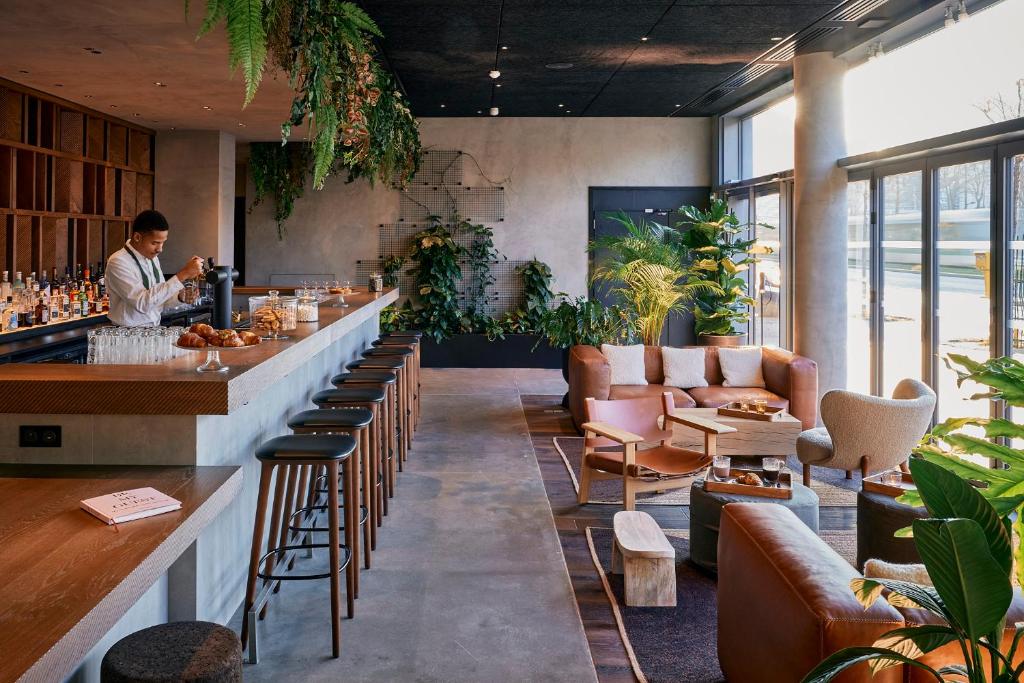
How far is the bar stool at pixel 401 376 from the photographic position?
6156 mm

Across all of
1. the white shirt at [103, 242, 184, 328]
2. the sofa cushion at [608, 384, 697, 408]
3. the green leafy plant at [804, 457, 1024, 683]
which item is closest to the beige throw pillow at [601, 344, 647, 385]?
the sofa cushion at [608, 384, 697, 408]

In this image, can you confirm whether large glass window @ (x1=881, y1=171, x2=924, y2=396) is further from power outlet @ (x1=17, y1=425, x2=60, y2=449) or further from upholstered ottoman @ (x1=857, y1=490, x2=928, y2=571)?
power outlet @ (x1=17, y1=425, x2=60, y2=449)

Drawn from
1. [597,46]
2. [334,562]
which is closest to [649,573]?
[334,562]

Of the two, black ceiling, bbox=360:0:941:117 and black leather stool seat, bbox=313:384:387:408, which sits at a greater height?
black ceiling, bbox=360:0:941:117

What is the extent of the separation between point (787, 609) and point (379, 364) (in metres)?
4.11

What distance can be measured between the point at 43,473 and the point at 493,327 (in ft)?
31.1

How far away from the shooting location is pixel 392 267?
1248cm

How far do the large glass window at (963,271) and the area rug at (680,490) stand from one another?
1013 millimetres

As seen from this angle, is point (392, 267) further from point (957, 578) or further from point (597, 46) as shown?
point (957, 578)

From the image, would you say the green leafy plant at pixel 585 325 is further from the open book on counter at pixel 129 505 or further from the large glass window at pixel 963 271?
the open book on counter at pixel 129 505

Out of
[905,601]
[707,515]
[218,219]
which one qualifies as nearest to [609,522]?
[707,515]

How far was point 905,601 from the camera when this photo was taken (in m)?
2.23

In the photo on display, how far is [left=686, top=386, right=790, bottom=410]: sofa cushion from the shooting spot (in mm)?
7367

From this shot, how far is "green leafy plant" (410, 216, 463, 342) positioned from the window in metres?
5.71
